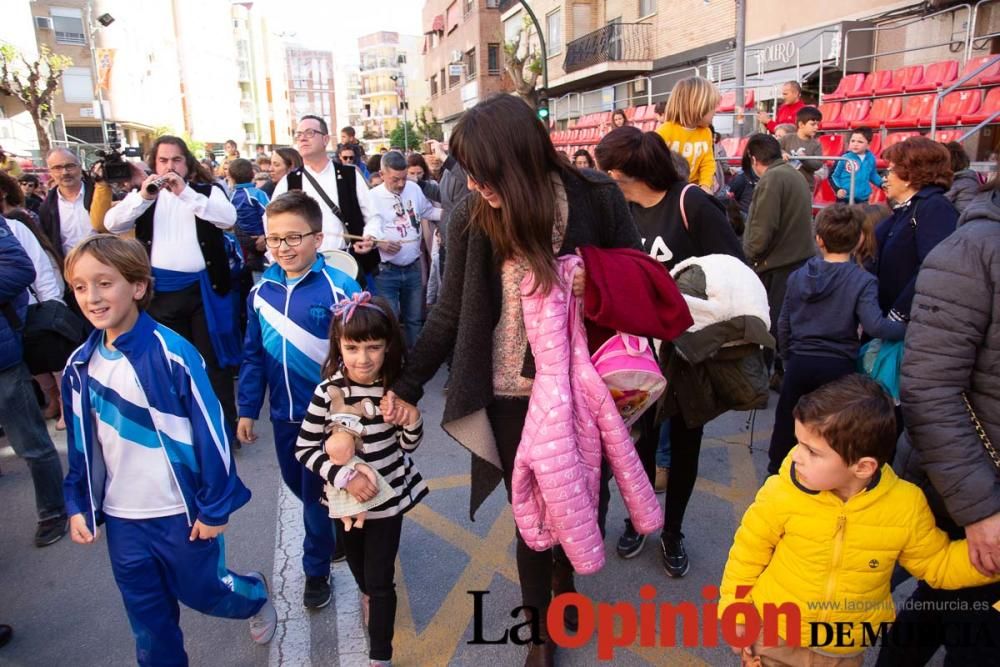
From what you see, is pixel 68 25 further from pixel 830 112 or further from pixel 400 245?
pixel 400 245

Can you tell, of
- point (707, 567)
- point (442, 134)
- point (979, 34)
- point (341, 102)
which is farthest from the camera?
point (341, 102)

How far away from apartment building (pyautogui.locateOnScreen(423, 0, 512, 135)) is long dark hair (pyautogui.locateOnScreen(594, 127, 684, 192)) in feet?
109

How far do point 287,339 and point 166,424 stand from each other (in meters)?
0.67

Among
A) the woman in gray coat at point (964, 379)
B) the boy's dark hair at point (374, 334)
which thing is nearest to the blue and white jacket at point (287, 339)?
the boy's dark hair at point (374, 334)

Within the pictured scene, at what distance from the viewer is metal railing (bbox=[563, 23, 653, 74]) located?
80.3 feet

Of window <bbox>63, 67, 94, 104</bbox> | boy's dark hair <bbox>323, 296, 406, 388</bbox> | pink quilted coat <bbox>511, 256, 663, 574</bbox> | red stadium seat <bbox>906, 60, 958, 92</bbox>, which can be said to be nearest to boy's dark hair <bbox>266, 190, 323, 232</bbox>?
boy's dark hair <bbox>323, 296, 406, 388</bbox>

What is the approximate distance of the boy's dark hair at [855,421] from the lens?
184 centimetres

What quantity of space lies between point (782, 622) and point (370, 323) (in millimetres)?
1593

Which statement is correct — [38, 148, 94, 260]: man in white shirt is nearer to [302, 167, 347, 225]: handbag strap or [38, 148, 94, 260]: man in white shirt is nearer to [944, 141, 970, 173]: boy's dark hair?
[302, 167, 347, 225]: handbag strap

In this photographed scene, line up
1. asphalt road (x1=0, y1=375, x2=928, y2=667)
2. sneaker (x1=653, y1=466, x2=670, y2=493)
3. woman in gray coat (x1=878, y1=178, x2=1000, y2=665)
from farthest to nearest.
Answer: sneaker (x1=653, y1=466, x2=670, y2=493)
asphalt road (x1=0, y1=375, x2=928, y2=667)
woman in gray coat (x1=878, y1=178, x2=1000, y2=665)

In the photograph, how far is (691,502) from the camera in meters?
3.89

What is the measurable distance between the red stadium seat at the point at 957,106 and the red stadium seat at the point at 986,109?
0.28ft

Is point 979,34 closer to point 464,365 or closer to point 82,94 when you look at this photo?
point 464,365

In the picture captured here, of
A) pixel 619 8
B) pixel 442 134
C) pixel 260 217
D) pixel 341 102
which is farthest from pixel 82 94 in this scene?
pixel 341 102
